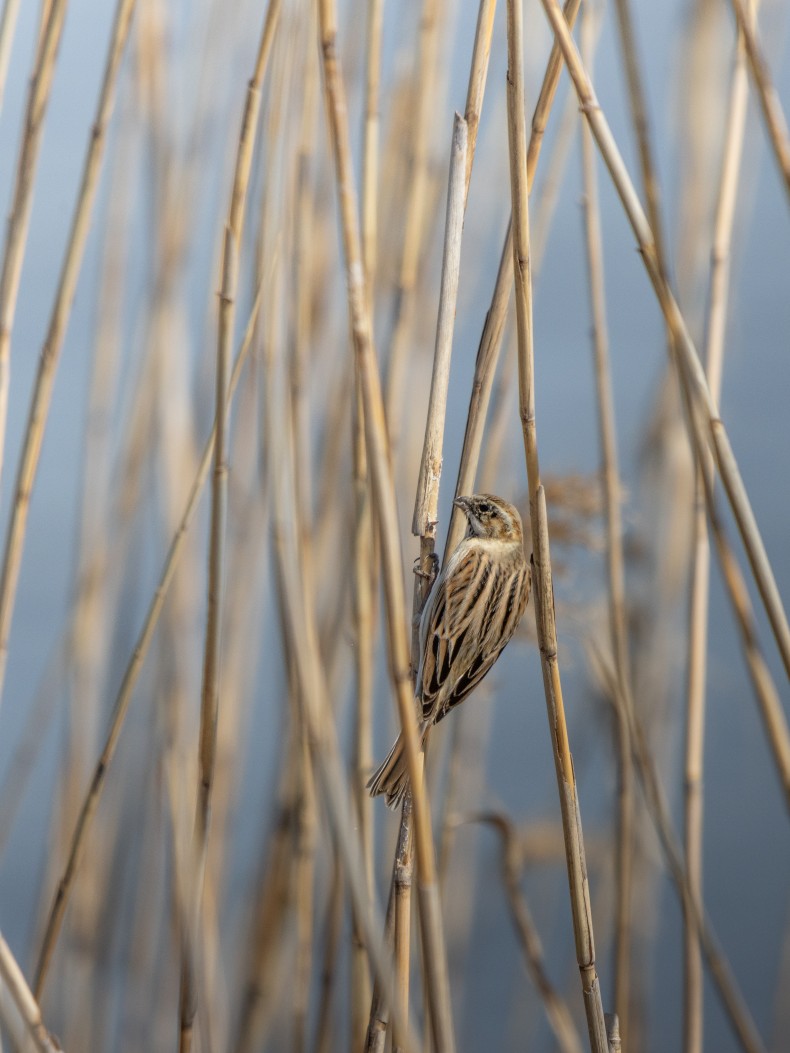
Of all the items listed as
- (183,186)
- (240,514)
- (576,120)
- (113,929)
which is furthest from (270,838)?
(576,120)

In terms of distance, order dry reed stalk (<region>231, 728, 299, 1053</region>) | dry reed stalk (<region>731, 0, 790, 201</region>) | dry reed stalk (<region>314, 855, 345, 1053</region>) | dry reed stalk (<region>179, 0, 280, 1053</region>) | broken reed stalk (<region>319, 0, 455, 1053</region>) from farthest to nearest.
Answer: dry reed stalk (<region>231, 728, 299, 1053</region>)
dry reed stalk (<region>314, 855, 345, 1053</region>)
dry reed stalk (<region>179, 0, 280, 1053</region>)
dry reed stalk (<region>731, 0, 790, 201</region>)
broken reed stalk (<region>319, 0, 455, 1053</region>)

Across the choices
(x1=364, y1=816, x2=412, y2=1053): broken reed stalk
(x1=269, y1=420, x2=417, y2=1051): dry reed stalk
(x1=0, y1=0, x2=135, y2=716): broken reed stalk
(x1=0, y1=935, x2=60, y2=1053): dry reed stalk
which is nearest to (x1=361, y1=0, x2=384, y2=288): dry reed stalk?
(x1=0, y1=0, x2=135, y2=716): broken reed stalk

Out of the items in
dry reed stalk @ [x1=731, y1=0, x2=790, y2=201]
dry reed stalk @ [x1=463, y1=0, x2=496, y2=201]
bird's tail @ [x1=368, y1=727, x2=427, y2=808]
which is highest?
dry reed stalk @ [x1=463, y1=0, x2=496, y2=201]

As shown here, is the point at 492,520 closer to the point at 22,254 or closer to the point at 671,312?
the point at 671,312

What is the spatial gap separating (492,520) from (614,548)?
0.21m

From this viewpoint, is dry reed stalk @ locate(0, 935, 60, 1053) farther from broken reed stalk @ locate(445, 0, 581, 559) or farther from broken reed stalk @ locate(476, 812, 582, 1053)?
broken reed stalk @ locate(476, 812, 582, 1053)

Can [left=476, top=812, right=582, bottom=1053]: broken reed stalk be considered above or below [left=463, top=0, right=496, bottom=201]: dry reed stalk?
below

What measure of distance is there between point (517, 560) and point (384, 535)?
80 centimetres

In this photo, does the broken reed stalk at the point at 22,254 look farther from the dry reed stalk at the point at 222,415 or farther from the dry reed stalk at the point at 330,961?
the dry reed stalk at the point at 330,961

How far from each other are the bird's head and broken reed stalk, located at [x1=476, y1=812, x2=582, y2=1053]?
0.70 metres

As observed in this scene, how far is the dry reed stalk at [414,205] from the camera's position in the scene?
1.62 meters

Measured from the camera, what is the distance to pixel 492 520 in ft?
5.62

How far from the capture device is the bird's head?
167 centimetres

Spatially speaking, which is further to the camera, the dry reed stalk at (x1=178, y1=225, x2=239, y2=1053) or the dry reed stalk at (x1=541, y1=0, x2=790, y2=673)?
the dry reed stalk at (x1=178, y1=225, x2=239, y2=1053)
